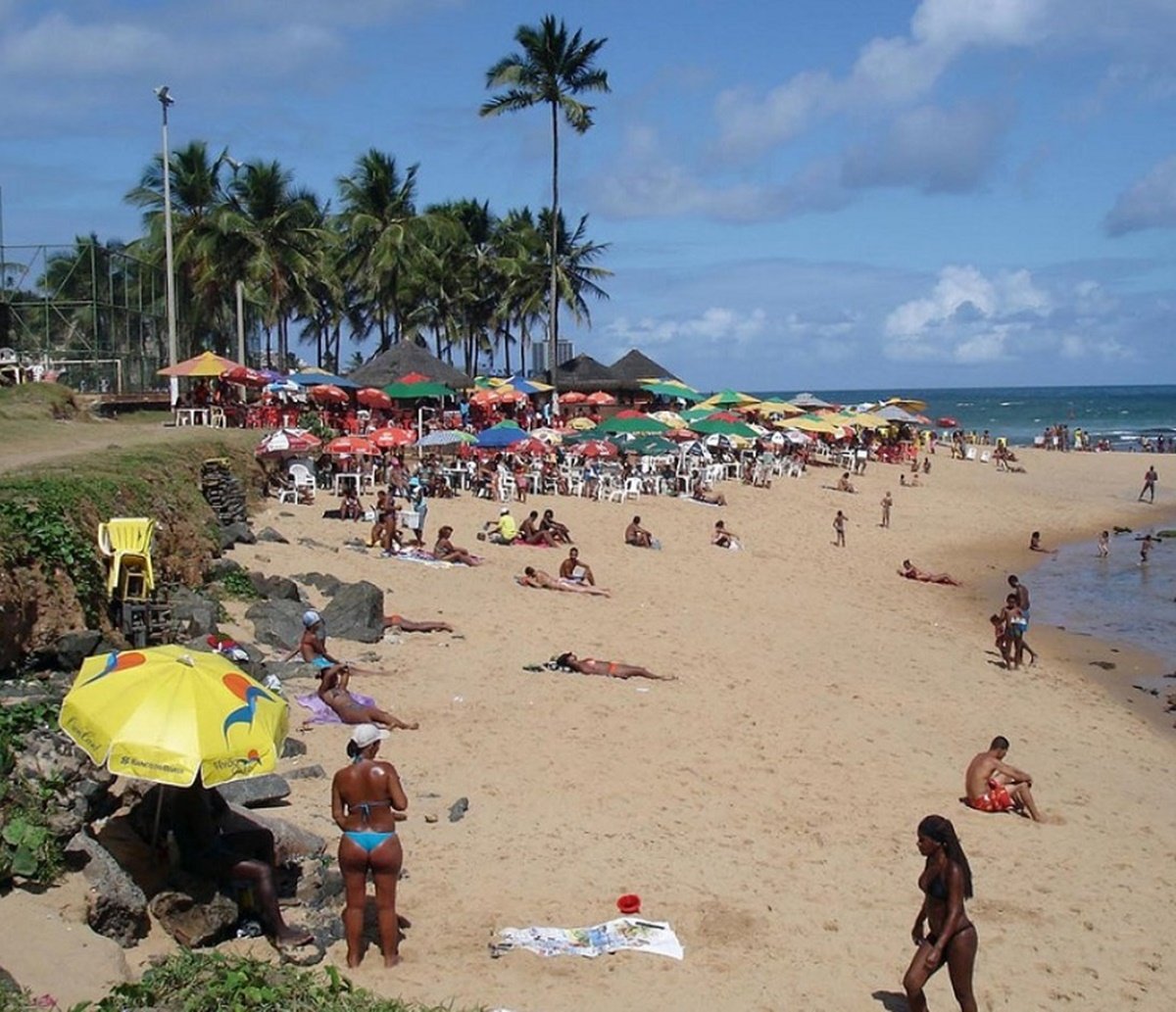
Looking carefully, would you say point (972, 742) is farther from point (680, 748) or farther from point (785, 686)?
point (680, 748)

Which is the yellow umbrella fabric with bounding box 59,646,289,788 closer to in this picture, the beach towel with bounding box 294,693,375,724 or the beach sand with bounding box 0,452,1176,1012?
the beach sand with bounding box 0,452,1176,1012

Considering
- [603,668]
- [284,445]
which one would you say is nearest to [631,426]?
[284,445]

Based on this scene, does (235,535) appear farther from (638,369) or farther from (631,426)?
(638,369)

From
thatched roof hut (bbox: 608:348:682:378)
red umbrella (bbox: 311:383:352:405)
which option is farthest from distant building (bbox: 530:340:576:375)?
red umbrella (bbox: 311:383:352:405)

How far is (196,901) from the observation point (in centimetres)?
618

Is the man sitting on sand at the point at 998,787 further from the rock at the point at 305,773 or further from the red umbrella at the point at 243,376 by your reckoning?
the red umbrella at the point at 243,376

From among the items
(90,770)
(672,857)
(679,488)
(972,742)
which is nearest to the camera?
(90,770)

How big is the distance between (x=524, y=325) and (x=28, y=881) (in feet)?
152

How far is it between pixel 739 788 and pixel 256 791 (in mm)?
3838

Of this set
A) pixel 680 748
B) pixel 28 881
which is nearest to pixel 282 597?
pixel 680 748

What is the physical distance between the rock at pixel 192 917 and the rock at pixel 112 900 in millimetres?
80

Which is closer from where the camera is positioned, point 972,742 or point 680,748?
point 680,748

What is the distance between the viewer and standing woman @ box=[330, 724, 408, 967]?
6070 millimetres

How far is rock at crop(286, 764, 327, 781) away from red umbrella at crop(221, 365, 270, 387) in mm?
18057
